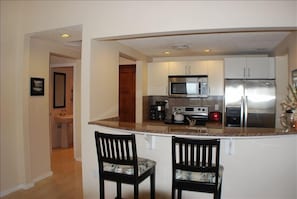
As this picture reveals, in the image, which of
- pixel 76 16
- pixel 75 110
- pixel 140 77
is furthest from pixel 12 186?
pixel 140 77

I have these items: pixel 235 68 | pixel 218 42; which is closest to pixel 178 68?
pixel 235 68

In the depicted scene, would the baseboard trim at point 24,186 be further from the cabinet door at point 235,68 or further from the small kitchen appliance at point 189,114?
the cabinet door at point 235,68

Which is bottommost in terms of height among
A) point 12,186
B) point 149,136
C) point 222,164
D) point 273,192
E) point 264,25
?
point 12,186

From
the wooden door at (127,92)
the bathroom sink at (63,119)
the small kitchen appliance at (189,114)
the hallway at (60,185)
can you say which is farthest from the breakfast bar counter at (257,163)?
the bathroom sink at (63,119)

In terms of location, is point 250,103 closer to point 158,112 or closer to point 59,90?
point 158,112

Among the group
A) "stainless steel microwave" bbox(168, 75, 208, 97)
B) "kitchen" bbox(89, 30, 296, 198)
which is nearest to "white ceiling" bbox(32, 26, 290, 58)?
"stainless steel microwave" bbox(168, 75, 208, 97)

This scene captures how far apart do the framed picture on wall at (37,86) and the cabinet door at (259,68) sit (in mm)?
3700

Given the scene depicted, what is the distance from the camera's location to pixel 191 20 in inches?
109

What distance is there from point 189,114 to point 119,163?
3312mm

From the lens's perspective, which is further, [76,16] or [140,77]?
[140,77]

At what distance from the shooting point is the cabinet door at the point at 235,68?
4.52 m

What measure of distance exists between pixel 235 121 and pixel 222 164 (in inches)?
78.0

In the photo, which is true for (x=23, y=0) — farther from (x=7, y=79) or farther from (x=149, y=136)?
(x=149, y=136)

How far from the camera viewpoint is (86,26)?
322 centimetres
